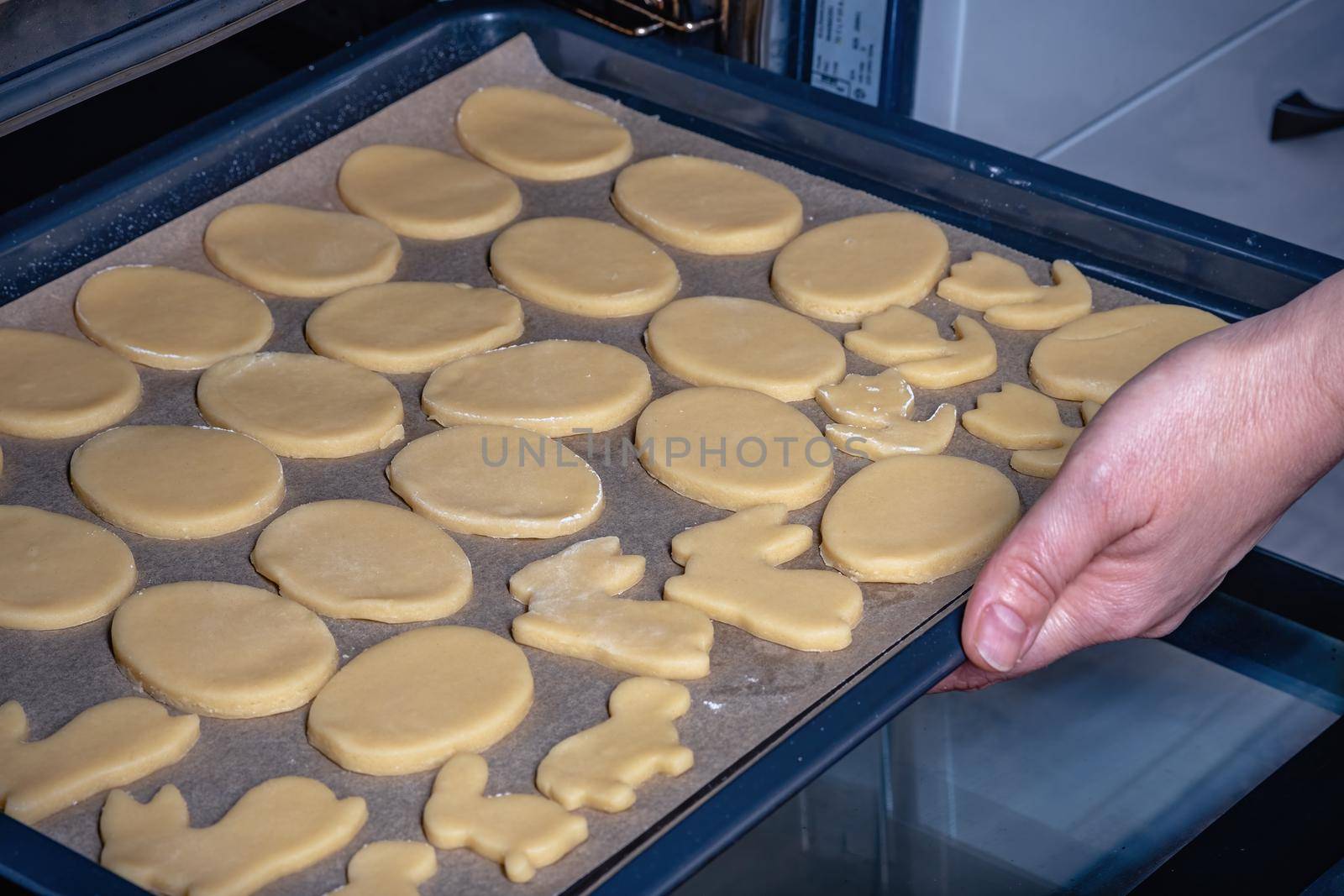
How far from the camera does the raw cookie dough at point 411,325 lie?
1.33m

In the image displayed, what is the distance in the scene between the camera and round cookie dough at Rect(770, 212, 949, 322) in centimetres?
137

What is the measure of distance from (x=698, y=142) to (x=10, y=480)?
2.62 ft

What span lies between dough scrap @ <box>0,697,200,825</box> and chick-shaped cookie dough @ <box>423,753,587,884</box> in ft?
0.63

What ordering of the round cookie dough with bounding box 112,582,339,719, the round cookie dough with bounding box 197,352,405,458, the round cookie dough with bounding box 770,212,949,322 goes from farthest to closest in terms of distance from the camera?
the round cookie dough with bounding box 770,212,949,322
the round cookie dough with bounding box 197,352,405,458
the round cookie dough with bounding box 112,582,339,719

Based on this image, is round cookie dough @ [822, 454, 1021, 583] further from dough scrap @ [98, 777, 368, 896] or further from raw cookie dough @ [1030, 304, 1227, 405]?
dough scrap @ [98, 777, 368, 896]

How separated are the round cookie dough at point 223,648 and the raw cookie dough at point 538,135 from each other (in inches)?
25.6

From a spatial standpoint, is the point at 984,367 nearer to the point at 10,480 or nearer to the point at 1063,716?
the point at 1063,716

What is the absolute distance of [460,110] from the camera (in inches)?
63.8

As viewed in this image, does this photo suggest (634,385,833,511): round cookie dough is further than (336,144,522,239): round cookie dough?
No

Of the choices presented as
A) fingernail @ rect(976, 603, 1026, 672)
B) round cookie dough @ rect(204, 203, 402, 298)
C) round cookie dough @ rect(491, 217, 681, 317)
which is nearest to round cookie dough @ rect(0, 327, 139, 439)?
round cookie dough @ rect(204, 203, 402, 298)

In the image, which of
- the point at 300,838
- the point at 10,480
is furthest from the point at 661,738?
the point at 10,480

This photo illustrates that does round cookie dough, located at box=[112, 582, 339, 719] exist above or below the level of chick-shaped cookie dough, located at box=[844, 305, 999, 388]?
below

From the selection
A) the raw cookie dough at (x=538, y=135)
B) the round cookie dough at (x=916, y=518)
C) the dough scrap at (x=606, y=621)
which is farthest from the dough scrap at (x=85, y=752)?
the raw cookie dough at (x=538, y=135)

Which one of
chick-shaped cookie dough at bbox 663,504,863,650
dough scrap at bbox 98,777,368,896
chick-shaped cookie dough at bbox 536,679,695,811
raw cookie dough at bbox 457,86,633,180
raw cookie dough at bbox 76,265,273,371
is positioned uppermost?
raw cookie dough at bbox 457,86,633,180
